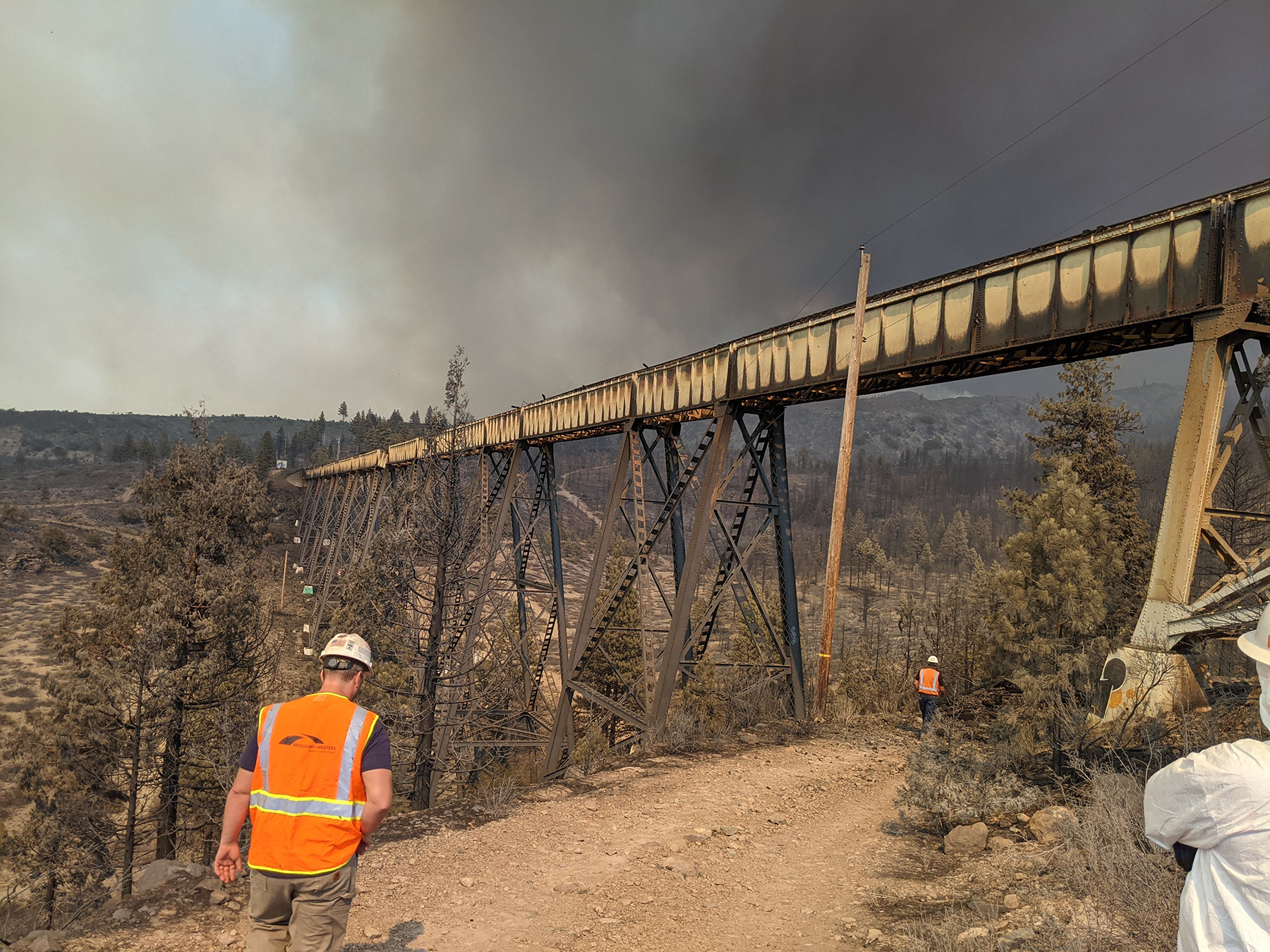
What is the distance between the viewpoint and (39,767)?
14.5 metres

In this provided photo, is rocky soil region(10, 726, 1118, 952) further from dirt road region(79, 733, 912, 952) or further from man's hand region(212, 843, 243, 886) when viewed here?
man's hand region(212, 843, 243, 886)

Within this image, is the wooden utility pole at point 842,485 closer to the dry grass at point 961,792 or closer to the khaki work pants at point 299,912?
the dry grass at point 961,792

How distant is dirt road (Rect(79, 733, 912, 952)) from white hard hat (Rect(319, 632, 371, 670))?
7.91 ft

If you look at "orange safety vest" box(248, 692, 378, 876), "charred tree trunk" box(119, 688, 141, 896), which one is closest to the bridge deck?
"orange safety vest" box(248, 692, 378, 876)

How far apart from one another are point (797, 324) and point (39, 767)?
19.4 meters

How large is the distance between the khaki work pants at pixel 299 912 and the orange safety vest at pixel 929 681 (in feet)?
29.5

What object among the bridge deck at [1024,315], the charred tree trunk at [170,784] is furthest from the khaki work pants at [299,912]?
the charred tree trunk at [170,784]

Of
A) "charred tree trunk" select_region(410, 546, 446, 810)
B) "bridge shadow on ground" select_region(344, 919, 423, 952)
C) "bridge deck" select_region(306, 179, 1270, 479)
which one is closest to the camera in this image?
"bridge shadow on ground" select_region(344, 919, 423, 952)

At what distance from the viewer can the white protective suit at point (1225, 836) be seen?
1.47 meters

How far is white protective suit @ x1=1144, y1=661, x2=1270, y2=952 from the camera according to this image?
1.47 metres

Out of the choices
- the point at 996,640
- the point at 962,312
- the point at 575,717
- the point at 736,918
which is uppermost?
the point at 962,312

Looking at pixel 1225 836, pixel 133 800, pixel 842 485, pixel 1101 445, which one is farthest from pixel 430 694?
pixel 1101 445

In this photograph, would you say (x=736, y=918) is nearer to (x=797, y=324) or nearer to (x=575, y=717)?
(x=797, y=324)

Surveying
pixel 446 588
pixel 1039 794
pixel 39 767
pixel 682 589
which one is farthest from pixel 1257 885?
Answer: pixel 39 767
